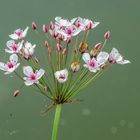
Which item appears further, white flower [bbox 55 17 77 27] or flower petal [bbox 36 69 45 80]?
white flower [bbox 55 17 77 27]

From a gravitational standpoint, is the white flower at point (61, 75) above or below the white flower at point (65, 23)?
below

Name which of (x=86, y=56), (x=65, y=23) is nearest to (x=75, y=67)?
(x=86, y=56)

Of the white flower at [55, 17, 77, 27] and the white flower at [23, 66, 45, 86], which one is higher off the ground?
the white flower at [55, 17, 77, 27]

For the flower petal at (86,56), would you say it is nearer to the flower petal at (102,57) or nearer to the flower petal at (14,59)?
the flower petal at (102,57)

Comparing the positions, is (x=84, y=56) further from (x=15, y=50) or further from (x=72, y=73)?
(x=15, y=50)

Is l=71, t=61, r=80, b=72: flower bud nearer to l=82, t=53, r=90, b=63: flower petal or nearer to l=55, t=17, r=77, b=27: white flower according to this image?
l=82, t=53, r=90, b=63: flower petal

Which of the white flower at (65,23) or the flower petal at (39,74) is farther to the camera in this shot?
the white flower at (65,23)

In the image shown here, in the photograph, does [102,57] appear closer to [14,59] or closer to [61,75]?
[61,75]

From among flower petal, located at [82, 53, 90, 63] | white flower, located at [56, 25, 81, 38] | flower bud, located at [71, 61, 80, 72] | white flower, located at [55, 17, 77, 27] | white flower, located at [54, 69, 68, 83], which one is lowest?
white flower, located at [54, 69, 68, 83]
